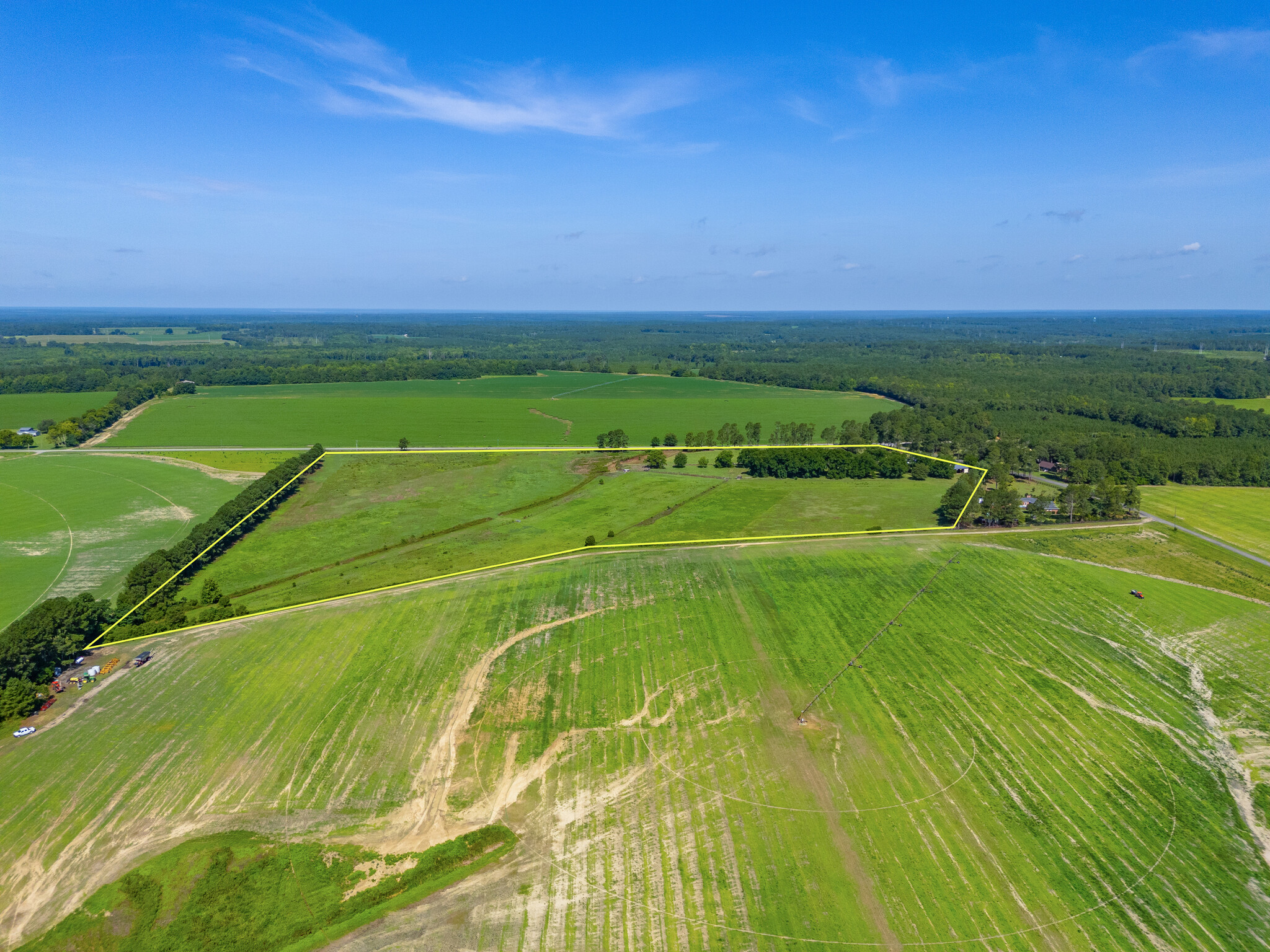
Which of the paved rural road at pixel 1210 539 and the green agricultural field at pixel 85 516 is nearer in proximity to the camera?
the green agricultural field at pixel 85 516

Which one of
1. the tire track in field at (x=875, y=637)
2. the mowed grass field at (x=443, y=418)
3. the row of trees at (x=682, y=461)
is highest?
the mowed grass field at (x=443, y=418)

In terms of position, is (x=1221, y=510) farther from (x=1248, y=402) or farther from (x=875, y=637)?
(x=1248, y=402)

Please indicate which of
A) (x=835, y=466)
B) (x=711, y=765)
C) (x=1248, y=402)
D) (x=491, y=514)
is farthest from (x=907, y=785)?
(x=1248, y=402)

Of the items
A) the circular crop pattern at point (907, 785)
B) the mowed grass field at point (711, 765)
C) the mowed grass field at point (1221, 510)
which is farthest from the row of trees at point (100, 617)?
the mowed grass field at point (1221, 510)

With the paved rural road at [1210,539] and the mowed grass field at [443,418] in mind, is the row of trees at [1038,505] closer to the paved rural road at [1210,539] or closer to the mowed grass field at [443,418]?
the paved rural road at [1210,539]

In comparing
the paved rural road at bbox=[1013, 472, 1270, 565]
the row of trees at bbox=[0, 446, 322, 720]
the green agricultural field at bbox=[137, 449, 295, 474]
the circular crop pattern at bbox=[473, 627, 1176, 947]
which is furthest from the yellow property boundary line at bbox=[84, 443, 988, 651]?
the circular crop pattern at bbox=[473, 627, 1176, 947]

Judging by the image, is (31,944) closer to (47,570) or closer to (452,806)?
(452,806)
